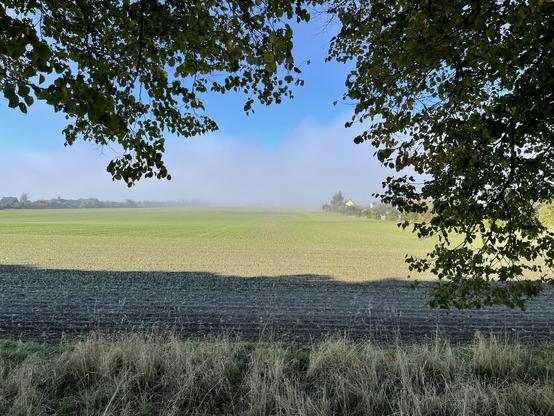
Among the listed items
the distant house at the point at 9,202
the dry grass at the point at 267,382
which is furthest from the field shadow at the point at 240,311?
the distant house at the point at 9,202

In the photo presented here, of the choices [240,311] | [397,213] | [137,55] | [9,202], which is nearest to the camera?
[137,55]

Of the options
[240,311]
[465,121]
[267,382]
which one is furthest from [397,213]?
[240,311]

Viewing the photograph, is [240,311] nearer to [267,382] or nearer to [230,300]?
[230,300]

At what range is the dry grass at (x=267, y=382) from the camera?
3477 mm

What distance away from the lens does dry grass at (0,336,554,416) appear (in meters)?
3.48

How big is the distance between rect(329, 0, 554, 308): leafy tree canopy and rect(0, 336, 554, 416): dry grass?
2.82ft

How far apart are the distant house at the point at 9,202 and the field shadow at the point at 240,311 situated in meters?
163

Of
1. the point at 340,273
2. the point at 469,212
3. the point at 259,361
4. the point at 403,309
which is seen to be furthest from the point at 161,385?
the point at 340,273

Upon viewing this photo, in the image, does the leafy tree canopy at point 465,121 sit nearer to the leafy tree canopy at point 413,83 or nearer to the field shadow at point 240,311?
the leafy tree canopy at point 413,83

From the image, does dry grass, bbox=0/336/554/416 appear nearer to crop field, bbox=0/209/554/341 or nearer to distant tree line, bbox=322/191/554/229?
distant tree line, bbox=322/191/554/229

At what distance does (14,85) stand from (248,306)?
1309cm

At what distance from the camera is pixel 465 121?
168 inches

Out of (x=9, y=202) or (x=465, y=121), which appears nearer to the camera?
(x=465, y=121)

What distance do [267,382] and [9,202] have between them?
7651 inches
